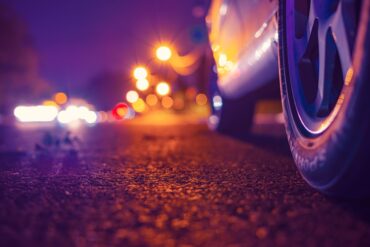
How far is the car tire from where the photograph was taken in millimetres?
1323

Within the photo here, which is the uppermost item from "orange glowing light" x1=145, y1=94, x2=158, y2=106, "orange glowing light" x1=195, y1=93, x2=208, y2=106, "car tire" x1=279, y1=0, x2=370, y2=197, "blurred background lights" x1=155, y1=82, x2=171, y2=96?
"orange glowing light" x1=145, y1=94, x2=158, y2=106

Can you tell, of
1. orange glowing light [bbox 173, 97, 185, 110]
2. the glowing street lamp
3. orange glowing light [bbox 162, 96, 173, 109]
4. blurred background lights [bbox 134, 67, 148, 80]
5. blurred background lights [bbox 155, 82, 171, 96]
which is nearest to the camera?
the glowing street lamp

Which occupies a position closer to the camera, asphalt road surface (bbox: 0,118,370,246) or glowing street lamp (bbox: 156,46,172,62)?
asphalt road surface (bbox: 0,118,370,246)

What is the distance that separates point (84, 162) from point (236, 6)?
1.85 meters

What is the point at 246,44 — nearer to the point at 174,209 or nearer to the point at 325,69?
the point at 325,69

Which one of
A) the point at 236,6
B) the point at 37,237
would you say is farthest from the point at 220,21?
the point at 37,237

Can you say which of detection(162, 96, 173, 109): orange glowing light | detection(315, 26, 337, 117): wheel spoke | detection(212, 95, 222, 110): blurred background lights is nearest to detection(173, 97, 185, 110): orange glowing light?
detection(162, 96, 173, 109): orange glowing light

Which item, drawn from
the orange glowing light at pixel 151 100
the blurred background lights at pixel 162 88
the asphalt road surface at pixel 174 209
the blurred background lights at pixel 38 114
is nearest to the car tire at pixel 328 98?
the asphalt road surface at pixel 174 209

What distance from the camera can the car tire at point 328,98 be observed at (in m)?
1.32

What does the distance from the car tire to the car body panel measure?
8.9 inches

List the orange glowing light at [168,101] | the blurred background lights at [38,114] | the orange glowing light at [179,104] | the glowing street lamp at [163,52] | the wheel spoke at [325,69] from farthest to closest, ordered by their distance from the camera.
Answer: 1. the orange glowing light at [168,101]
2. the orange glowing light at [179,104]
3. the blurred background lights at [38,114]
4. the glowing street lamp at [163,52]
5. the wheel spoke at [325,69]

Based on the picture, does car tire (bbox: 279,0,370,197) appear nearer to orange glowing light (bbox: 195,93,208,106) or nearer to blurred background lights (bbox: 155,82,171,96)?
blurred background lights (bbox: 155,82,171,96)

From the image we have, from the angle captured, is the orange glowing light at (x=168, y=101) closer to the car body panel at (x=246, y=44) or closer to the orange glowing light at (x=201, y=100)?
the orange glowing light at (x=201, y=100)

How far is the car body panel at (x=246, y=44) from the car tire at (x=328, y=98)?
0.75 feet
